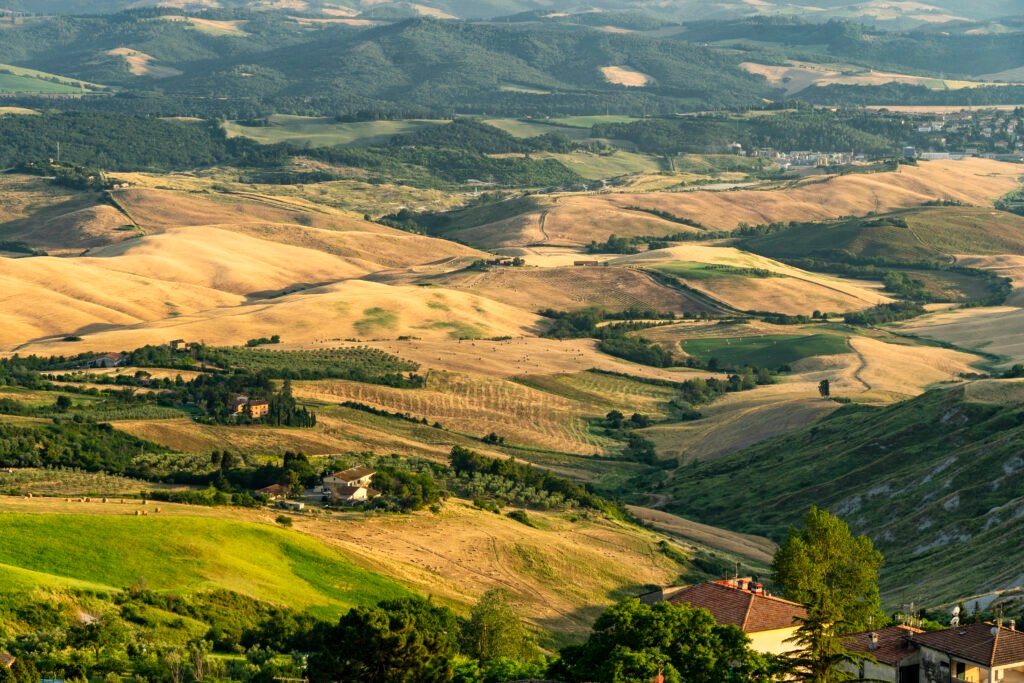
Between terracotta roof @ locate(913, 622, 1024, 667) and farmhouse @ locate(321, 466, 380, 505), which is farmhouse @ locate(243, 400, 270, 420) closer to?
farmhouse @ locate(321, 466, 380, 505)

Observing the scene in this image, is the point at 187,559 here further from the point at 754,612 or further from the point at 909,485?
the point at 909,485

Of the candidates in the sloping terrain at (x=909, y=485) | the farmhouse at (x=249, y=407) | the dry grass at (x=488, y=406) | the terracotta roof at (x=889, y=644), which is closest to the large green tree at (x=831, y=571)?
the terracotta roof at (x=889, y=644)

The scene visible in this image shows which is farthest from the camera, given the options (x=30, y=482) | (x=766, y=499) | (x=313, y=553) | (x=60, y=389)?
(x=60, y=389)

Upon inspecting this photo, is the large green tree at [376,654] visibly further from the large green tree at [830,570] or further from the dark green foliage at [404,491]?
the dark green foliage at [404,491]

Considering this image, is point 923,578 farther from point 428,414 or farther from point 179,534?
point 428,414

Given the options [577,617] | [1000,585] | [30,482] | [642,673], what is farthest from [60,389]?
[642,673]
